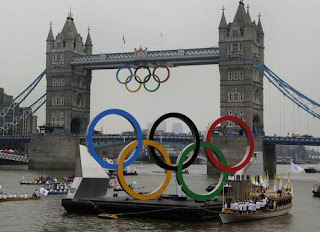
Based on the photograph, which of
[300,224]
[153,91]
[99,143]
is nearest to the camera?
[300,224]

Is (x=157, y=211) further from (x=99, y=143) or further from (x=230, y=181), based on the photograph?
(x=99, y=143)

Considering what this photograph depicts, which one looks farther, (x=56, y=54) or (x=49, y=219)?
(x=56, y=54)

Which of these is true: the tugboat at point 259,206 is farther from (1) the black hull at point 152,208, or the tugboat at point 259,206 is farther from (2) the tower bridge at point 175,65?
(2) the tower bridge at point 175,65

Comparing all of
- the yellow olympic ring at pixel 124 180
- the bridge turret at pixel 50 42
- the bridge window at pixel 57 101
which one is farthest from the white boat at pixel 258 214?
the bridge turret at pixel 50 42

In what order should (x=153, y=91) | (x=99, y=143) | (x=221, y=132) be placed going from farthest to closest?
1. (x=99, y=143)
2. (x=221, y=132)
3. (x=153, y=91)

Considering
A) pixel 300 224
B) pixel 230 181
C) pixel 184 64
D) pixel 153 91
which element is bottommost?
pixel 300 224

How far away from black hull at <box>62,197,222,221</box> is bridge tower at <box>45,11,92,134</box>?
8249cm

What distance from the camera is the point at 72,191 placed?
1921 inches

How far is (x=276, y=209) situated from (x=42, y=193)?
29348 mm

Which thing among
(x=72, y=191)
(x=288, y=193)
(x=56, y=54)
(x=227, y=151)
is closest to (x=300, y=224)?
(x=288, y=193)

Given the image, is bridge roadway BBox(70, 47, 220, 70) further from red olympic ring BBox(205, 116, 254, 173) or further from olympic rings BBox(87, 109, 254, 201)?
olympic rings BBox(87, 109, 254, 201)

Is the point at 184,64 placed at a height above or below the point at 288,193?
above

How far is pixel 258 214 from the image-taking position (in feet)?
146

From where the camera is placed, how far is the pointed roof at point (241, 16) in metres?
115
